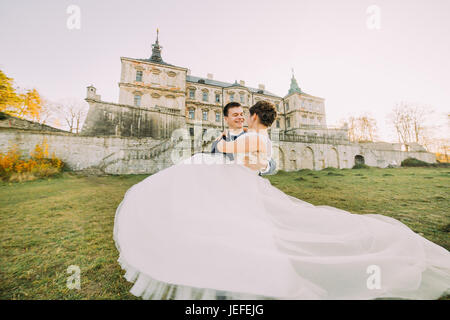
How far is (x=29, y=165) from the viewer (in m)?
11.2

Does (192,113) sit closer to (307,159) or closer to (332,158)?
(307,159)

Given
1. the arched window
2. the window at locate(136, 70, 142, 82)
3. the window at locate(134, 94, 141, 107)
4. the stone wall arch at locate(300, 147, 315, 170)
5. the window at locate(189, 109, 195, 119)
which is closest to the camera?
the stone wall arch at locate(300, 147, 315, 170)

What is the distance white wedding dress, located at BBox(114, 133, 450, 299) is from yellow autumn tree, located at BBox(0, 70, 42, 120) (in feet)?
99.7

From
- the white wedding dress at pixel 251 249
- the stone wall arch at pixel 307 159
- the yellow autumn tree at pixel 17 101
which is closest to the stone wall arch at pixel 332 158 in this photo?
the stone wall arch at pixel 307 159

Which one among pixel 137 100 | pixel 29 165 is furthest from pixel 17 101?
pixel 29 165

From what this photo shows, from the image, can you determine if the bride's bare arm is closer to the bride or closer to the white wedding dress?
the bride

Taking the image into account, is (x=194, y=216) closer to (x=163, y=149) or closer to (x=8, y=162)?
(x=163, y=149)

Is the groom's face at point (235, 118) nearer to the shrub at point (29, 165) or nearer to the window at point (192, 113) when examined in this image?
the shrub at point (29, 165)

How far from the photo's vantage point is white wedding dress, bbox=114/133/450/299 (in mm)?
1296

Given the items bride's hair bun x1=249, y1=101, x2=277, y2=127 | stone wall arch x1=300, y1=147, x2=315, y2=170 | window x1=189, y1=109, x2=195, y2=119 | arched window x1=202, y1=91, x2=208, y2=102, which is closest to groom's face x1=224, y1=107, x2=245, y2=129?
bride's hair bun x1=249, y1=101, x2=277, y2=127

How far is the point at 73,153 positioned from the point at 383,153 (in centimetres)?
4007

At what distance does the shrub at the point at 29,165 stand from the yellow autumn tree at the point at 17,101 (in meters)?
12.5

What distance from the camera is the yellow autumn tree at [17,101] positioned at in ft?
61.0

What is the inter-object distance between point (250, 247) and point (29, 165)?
1675cm
